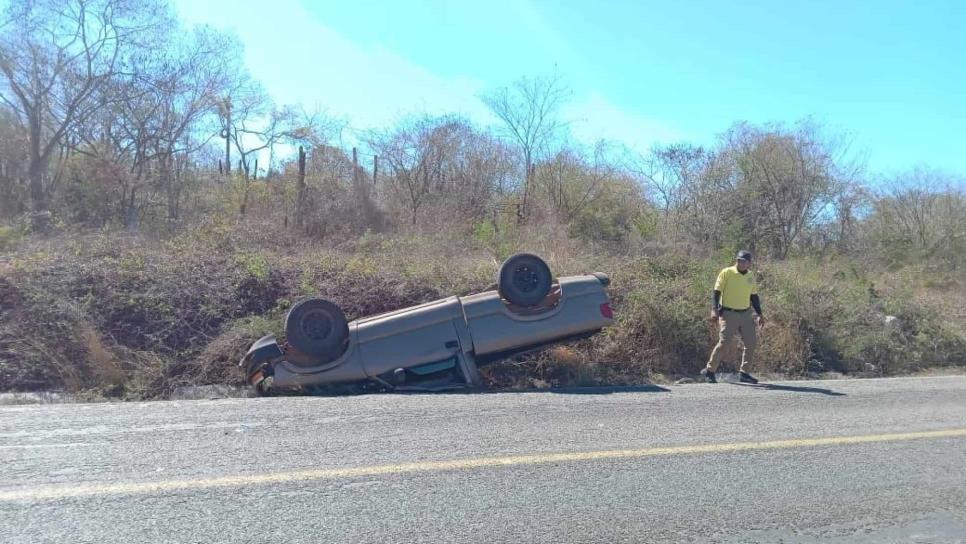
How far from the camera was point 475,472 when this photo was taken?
4.31 m

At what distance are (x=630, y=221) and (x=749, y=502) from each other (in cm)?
1739

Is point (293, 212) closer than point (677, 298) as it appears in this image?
No

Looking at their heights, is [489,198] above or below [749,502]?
above

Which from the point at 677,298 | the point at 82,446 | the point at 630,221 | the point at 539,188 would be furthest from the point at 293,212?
the point at 82,446

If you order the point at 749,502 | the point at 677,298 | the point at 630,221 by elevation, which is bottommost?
the point at 749,502

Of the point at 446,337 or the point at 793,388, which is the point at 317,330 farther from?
the point at 793,388

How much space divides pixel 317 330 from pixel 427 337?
4.10 ft

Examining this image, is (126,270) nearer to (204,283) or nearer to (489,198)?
(204,283)

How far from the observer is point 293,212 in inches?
791

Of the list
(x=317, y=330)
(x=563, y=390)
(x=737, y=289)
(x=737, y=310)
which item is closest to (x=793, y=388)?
(x=737, y=310)

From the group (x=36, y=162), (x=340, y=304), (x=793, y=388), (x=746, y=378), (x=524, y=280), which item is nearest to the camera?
(x=793, y=388)

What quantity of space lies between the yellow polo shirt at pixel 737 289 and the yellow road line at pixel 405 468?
318cm

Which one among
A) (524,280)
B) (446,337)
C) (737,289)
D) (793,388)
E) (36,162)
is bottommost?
(793,388)

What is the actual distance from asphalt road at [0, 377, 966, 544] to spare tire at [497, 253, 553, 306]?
1.71 meters
